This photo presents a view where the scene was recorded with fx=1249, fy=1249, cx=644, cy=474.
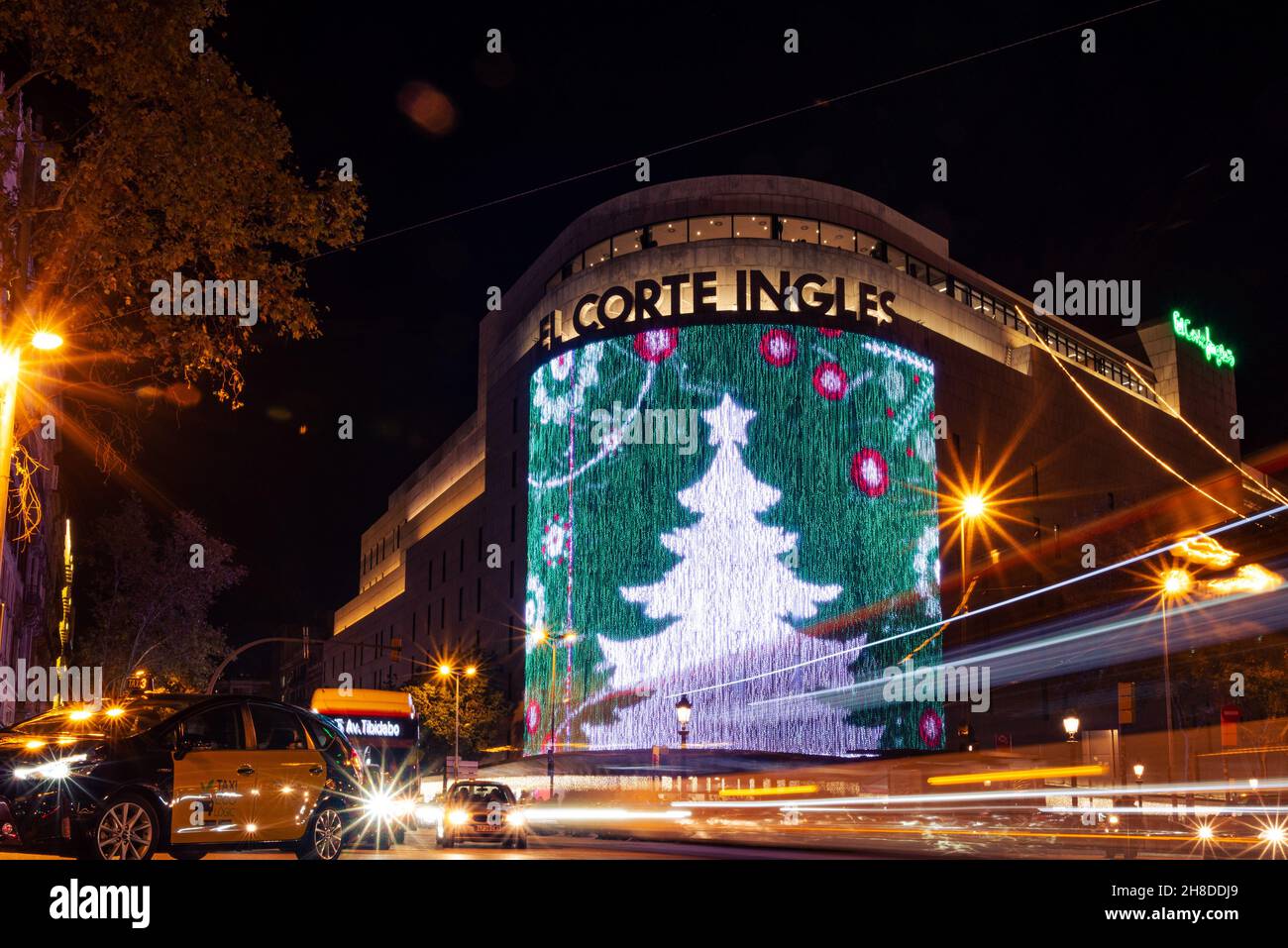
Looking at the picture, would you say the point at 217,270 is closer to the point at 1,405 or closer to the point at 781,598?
the point at 1,405

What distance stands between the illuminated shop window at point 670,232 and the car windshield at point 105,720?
5898 cm

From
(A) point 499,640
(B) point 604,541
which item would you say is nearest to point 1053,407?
(B) point 604,541

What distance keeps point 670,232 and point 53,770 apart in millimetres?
61413

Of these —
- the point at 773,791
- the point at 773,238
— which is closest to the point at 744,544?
the point at 773,238

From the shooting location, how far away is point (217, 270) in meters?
19.4

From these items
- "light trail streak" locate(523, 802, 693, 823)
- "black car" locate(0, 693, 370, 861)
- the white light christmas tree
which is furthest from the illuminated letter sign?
"black car" locate(0, 693, 370, 861)

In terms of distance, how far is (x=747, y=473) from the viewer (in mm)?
63969

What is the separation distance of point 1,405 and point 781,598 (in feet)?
156

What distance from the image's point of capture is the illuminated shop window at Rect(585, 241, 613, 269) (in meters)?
72.4

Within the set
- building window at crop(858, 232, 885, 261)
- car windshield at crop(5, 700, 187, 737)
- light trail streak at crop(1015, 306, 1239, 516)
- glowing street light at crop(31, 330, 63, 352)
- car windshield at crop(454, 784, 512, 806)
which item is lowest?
car windshield at crop(454, 784, 512, 806)

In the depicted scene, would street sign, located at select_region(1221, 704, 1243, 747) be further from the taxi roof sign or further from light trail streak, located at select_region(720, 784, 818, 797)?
the taxi roof sign

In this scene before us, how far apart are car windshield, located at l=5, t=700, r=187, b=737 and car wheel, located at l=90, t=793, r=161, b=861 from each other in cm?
77

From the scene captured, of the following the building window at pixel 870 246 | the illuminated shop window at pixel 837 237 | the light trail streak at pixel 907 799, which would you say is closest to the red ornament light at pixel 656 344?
the illuminated shop window at pixel 837 237

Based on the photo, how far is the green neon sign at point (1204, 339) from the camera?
346ft
